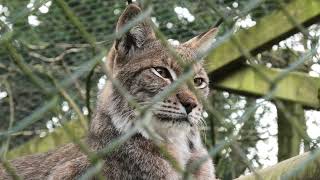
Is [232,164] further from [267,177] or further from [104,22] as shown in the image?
[267,177]

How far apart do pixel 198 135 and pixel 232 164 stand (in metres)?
1.15

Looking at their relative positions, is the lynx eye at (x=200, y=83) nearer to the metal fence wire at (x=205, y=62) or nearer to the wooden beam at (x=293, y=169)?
the metal fence wire at (x=205, y=62)

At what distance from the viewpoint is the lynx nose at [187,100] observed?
2787 millimetres

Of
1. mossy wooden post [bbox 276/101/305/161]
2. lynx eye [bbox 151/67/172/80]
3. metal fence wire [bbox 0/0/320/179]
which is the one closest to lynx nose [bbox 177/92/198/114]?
metal fence wire [bbox 0/0/320/179]

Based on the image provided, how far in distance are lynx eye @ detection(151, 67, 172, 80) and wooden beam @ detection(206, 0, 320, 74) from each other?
0.28 metres

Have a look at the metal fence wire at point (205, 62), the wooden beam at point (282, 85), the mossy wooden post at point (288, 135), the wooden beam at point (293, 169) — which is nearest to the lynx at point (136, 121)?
the metal fence wire at point (205, 62)

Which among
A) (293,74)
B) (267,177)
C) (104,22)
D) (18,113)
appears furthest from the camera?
(18,113)

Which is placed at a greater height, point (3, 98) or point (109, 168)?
point (3, 98)

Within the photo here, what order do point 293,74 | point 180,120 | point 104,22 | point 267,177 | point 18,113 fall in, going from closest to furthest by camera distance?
1. point 267,177
2. point 180,120
3. point 293,74
4. point 104,22
5. point 18,113

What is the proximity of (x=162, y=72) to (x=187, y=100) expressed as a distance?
38 cm

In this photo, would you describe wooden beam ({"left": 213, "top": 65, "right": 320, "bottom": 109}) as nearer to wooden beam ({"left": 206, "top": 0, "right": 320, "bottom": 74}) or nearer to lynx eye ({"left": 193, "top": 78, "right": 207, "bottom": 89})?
wooden beam ({"left": 206, "top": 0, "right": 320, "bottom": 74})

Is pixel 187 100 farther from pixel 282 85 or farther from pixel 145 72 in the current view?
pixel 282 85

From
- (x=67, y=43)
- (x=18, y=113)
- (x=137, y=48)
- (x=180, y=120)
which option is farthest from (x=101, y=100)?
(x=18, y=113)

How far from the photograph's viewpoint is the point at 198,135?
3.13 meters
